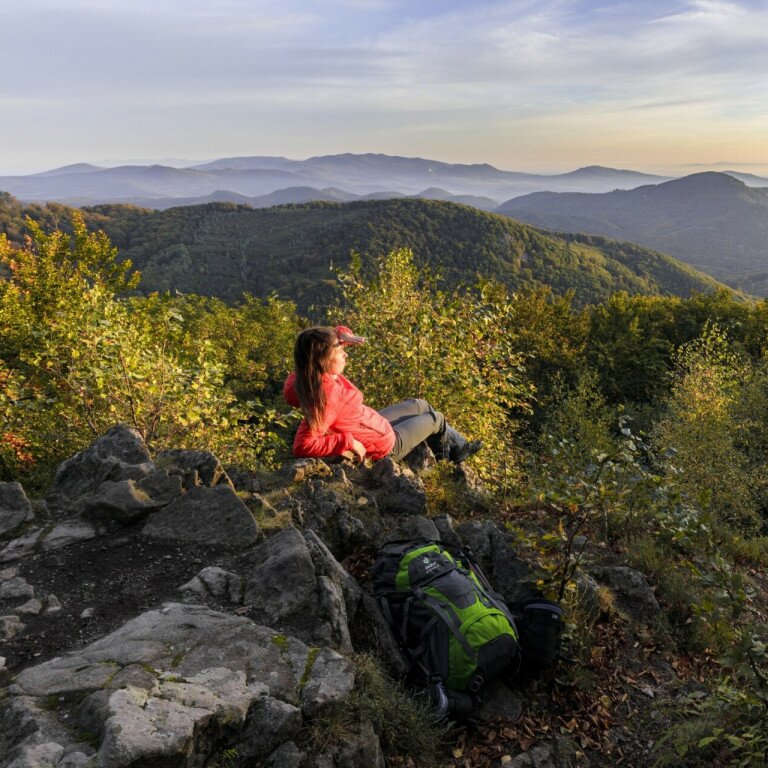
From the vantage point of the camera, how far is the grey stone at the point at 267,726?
2.96 meters

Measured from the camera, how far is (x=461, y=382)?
376 inches

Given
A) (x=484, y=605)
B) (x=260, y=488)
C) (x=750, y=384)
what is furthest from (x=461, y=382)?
(x=750, y=384)

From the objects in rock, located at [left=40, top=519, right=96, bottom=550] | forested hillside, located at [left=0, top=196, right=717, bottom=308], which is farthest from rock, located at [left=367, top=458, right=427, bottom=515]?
forested hillside, located at [left=0, top=196, right=717, bottom=308]

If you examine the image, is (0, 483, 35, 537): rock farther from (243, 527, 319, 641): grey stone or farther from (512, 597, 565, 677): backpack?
(512, 597, 565, 677): backpack

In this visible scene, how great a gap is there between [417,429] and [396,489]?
1.24 metres

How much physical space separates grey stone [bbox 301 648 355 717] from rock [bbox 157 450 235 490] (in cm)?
271

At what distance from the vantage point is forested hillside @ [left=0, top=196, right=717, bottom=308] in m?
113

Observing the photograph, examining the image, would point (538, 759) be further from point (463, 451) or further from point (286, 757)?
point (463, 451)

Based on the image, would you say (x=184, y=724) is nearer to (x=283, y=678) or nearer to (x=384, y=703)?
(x=283, y=678)

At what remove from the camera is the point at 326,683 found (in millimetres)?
3412

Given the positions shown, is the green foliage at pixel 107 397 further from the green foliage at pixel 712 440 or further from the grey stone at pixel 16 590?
the green foliage at pixel 712 440

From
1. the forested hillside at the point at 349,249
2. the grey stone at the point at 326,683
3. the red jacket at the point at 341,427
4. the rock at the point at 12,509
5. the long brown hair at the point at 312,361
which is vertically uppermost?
the forested hillside at the point at 349,249

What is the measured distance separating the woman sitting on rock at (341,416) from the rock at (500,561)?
1.83 metres

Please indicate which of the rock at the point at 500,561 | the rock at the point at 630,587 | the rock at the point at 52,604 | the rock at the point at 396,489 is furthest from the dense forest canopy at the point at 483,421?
the rock at the point at 52,604
